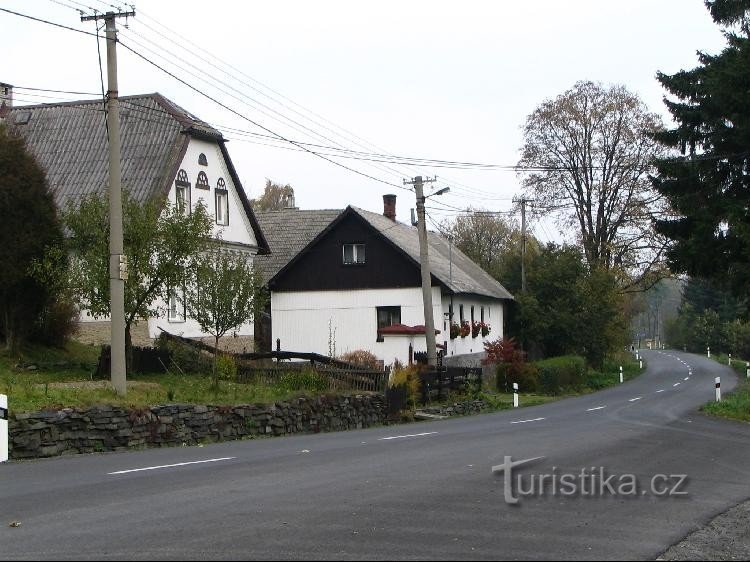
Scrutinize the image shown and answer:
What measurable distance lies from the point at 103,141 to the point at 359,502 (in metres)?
31.3

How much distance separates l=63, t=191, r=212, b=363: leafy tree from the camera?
26.5 m

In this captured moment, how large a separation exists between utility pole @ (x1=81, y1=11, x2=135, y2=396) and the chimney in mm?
38487

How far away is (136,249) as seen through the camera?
2662 centimetres

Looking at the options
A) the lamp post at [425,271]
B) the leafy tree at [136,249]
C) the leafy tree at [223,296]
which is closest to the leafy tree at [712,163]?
the lamp post at [425,271]

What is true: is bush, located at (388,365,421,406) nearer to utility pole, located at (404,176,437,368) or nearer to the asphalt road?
utility pole, located at (404,176,437,368)

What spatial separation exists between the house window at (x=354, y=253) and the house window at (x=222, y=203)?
961cm

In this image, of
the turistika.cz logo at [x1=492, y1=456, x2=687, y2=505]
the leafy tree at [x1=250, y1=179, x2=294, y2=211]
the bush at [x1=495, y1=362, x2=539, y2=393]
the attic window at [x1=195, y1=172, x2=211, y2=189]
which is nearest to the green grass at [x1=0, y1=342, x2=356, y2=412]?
the attic window at [x1=195, y1=172, x2=211, y2=189]

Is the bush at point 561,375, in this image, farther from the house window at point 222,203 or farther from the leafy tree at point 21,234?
the leafy tree at point 21,234

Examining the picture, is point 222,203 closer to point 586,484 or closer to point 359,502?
point 586,484

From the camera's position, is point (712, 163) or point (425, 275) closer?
point (712, 163)

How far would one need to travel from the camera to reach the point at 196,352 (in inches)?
1277

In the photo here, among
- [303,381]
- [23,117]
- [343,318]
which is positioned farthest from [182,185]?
[343,318]

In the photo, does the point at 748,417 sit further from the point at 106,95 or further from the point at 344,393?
the point at 106,95

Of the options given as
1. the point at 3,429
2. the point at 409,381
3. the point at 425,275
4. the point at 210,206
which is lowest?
the point at 409,381
